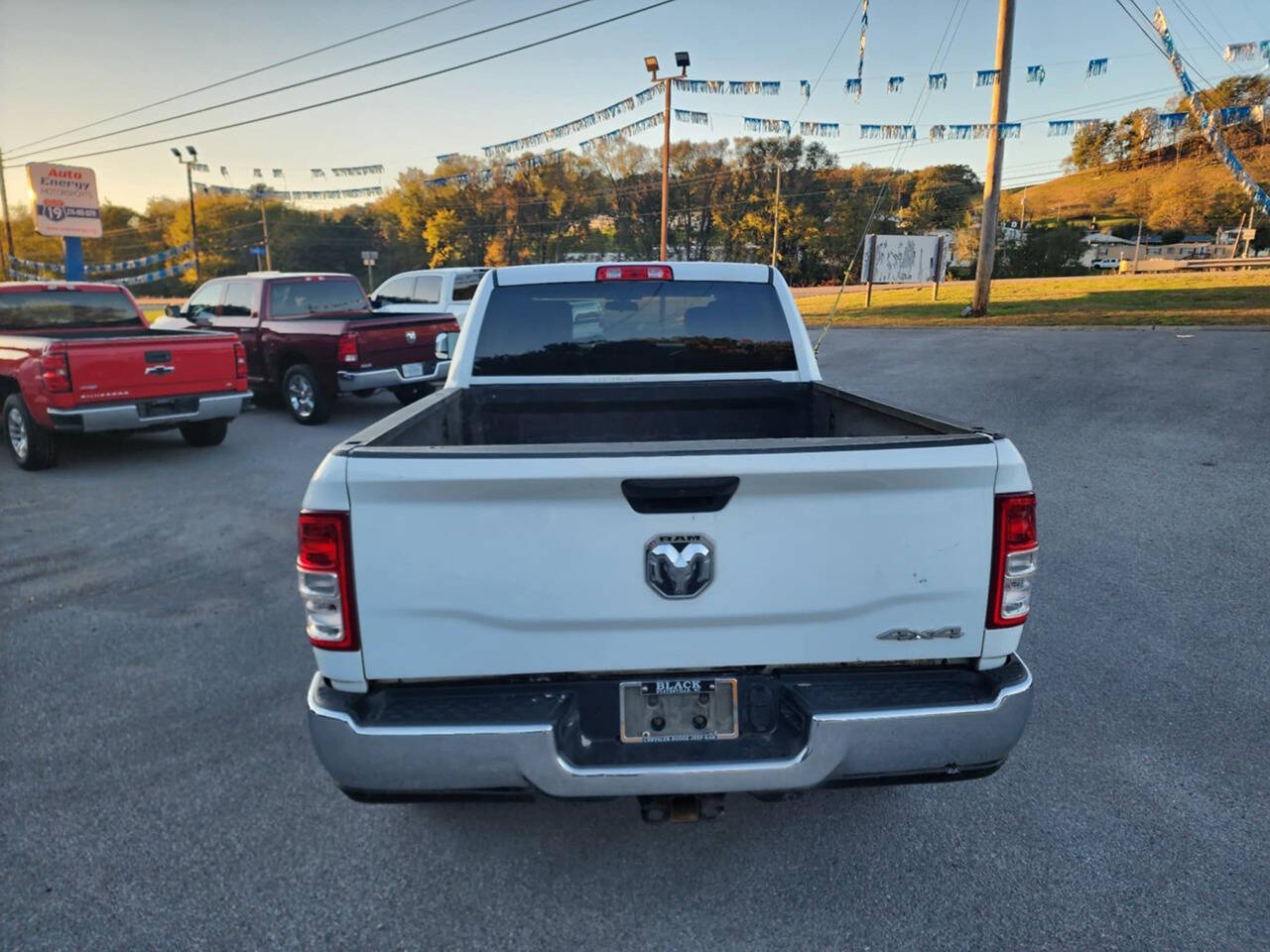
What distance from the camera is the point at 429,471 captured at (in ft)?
6.61

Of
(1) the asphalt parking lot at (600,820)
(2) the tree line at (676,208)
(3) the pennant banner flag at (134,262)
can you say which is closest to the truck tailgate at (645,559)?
(1) the asphalt parking lot at (600,820)

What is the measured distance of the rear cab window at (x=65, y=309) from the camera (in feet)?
30.8

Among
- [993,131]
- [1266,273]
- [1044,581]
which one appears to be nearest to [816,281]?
[1266,273]

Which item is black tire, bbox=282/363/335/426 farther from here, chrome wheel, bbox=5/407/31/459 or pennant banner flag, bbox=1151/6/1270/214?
pennant banner flag, bbox=1151/6/1270/214

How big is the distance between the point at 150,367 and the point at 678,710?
810cm

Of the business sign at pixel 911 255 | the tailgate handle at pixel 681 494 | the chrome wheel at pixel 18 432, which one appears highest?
the business sign at pixel 911 255

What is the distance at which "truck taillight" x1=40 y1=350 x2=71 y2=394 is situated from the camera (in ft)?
Answer: 25.1

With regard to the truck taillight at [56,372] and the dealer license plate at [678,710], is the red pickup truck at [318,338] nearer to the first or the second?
the truck taillight at [56,372]

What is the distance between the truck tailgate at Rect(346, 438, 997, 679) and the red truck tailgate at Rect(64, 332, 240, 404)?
24.4 ft

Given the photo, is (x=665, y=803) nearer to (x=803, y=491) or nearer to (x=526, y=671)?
(x=526, y=671)

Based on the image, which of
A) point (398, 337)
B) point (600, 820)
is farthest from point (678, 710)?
point (398, 337)

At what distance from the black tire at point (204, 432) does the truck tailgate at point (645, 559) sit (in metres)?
8.57

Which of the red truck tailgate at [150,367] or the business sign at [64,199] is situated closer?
the red truck tailgate at [150,367]

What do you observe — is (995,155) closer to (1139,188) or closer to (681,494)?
(681,494)
